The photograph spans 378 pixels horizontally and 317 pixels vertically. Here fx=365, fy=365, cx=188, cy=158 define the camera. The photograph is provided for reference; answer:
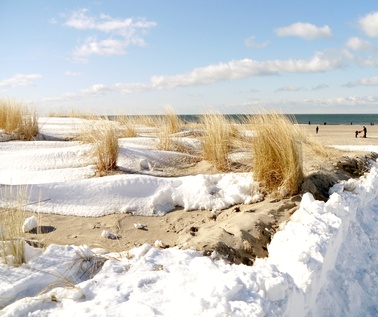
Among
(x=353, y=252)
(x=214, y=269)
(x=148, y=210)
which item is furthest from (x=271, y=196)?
(x=214, y=269)

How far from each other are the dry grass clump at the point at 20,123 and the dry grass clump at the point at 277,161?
14.8 ft

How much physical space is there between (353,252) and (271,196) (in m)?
0.85

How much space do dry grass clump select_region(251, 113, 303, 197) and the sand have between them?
0.58ft

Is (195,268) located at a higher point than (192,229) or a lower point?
higher

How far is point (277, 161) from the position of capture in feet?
11.9

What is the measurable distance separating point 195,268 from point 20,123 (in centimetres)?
577

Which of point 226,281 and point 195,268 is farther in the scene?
point 195,268

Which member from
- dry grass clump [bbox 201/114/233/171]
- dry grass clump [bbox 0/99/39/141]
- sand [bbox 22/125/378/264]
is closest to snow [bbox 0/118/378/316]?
sand [bbox 22/125/378/264]

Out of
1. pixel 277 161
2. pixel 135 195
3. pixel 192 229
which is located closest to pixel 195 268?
pixel 192 229

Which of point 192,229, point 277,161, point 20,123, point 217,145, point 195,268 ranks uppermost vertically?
point 20,123

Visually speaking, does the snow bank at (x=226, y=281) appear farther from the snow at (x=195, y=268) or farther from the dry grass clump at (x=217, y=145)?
the dry grass clump at (x=217, y=145)

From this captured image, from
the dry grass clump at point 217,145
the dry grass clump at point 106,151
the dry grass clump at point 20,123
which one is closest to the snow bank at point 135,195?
the dry grass clump at point 106,151

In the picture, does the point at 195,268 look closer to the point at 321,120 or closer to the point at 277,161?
the point at 277,161

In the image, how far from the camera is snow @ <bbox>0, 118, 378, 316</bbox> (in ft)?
5.00
